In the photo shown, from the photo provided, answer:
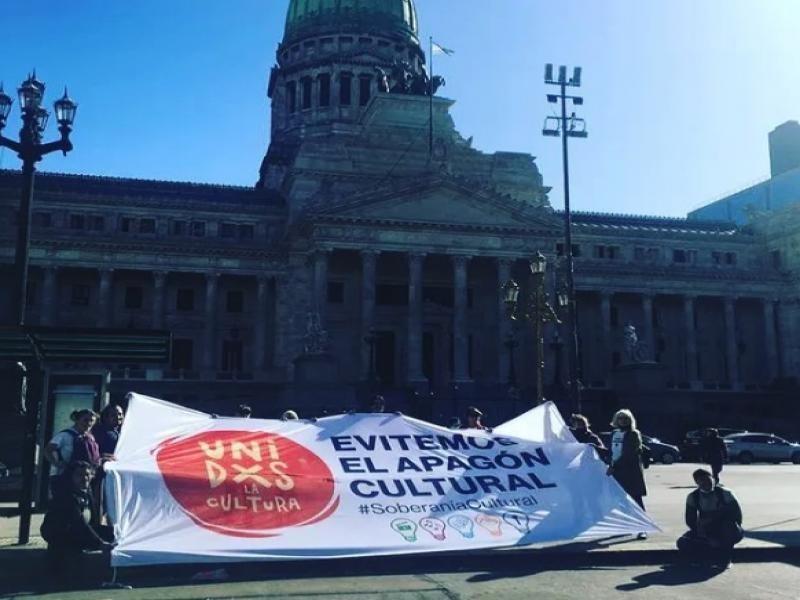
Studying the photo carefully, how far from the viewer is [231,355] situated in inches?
2208

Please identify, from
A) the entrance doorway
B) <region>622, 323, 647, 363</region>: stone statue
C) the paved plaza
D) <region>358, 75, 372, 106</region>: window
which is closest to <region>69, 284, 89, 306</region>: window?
the entrance doorway

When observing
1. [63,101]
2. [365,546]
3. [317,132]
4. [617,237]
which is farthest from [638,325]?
[365,546]

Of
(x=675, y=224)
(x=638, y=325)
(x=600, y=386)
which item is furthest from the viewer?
(x=675, y=224)

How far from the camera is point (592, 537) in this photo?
11.4 metres

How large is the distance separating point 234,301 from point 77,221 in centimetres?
1197

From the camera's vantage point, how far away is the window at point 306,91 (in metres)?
77.6

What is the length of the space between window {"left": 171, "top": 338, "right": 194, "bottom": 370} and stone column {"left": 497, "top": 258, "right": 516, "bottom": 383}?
21.4m

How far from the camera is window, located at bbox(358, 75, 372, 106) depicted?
75.5 m

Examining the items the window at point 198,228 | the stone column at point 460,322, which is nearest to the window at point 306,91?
the window at point 198,228

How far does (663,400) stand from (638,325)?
15697 millimetres

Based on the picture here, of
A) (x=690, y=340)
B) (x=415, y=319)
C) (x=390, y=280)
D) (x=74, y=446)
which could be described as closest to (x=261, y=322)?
(x=390, y=280)

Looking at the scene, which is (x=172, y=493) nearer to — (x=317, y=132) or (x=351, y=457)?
(x=351, y=457)

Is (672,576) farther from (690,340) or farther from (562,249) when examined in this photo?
(690,340)

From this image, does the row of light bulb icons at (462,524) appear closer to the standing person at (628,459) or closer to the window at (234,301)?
the standing person at (628,459)
